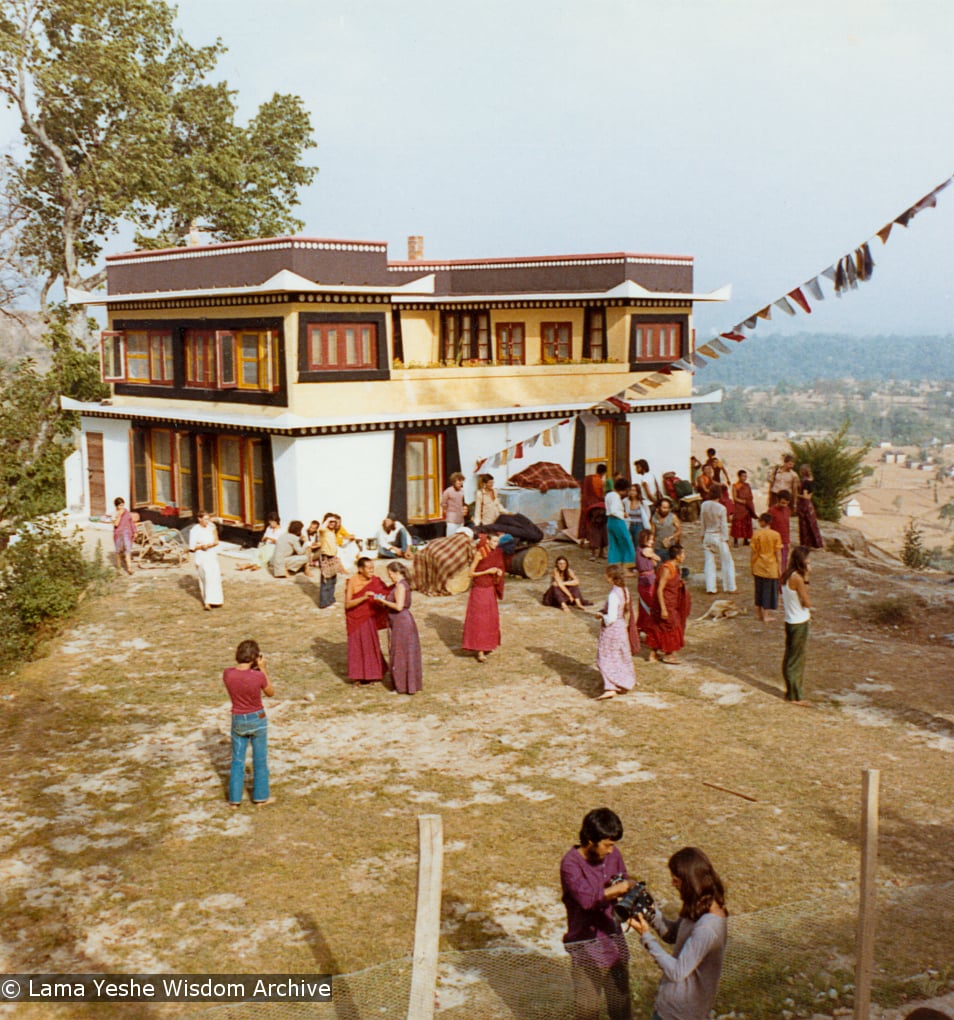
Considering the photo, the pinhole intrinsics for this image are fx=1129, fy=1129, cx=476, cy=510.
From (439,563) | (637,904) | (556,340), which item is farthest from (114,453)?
(637,904)

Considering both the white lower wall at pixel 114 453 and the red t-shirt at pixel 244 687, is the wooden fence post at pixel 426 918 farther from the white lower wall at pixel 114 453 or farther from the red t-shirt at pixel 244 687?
the white lower wall at pixel 114 453

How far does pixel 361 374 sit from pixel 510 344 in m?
5.94

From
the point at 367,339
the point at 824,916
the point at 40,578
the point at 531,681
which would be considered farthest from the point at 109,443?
the point at 824,916

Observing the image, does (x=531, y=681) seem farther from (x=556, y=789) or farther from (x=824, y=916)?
(x=824, y=916)

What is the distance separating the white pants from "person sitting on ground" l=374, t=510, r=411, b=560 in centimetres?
545

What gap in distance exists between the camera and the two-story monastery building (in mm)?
21734

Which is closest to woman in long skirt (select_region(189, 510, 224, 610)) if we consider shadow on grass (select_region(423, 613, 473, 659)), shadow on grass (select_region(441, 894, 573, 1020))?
shadow on grass (select_region(423, 613, 473, 659))

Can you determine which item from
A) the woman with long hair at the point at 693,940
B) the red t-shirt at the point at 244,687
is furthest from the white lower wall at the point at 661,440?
the woman with long hair at the point at 693,940

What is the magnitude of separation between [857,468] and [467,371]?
41.5 feet

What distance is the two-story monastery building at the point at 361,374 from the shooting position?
21734mm

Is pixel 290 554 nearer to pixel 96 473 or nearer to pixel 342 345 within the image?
pixel 342 345

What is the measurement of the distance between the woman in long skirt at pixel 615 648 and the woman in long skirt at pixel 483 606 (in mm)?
1947

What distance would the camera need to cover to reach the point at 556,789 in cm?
1093

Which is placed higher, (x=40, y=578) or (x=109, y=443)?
(x=109, y=443)
